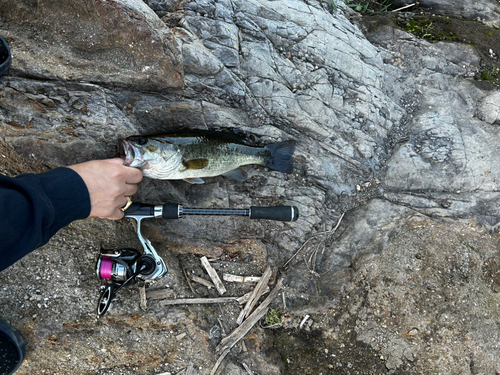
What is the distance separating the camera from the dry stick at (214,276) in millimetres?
4465

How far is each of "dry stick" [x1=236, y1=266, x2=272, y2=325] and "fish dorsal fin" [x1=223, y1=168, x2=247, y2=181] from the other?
54.0 inches

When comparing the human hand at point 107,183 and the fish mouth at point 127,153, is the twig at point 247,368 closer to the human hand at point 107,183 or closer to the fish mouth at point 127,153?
the human hand at point 107,183

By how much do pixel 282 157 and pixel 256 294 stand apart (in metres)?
1.96

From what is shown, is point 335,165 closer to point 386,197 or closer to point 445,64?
point 386,197

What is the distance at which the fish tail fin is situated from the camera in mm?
4086

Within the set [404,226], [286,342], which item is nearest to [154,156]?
[286,342]

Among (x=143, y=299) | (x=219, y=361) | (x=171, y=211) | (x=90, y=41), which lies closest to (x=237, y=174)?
(x=171, y=211)

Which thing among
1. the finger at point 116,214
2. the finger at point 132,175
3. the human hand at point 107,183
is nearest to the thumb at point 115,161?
the human hand at point 107,183

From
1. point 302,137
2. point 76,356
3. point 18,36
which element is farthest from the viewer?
point 302,137

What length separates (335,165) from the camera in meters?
4.53

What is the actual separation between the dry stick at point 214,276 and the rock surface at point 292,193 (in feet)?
0.40

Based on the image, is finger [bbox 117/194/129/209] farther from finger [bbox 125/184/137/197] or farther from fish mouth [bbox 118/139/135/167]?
fish mouth [bbox 118/139/135/167]

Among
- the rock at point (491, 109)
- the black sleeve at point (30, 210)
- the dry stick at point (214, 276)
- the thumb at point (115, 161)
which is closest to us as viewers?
the black sleeve at point (30, 210)

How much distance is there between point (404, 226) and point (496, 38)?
3.42 meters
